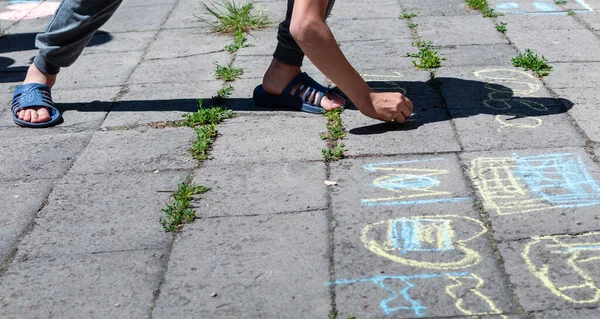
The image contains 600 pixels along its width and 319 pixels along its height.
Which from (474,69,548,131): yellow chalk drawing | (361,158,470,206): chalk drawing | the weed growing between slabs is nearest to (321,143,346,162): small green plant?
the weed growing between slabs

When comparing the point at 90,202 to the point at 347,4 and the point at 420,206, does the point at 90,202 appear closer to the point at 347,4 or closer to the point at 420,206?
the point at 420,206

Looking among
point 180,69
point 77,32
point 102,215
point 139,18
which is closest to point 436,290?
point 102,215

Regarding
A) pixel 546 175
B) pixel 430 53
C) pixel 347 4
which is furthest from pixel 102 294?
pixel 347 4

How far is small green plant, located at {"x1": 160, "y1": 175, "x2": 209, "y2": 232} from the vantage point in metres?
2.75

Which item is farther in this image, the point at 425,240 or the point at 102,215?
the point at 102,215

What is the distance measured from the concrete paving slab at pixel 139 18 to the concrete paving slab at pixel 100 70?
0.66 metres

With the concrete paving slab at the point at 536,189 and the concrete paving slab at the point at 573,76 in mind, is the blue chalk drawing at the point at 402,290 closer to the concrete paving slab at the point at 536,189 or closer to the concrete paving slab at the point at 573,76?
the concrete paving slab at the point at 536,189

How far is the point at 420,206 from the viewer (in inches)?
108

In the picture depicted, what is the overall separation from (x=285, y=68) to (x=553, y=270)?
1.83 m

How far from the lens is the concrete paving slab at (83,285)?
7.56 feet

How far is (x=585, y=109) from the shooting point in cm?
355

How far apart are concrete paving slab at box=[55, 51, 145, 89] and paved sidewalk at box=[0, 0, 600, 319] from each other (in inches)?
0.8

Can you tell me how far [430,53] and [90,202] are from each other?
214cm

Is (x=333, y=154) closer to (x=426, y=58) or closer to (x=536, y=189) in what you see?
(x=536, y=189)
